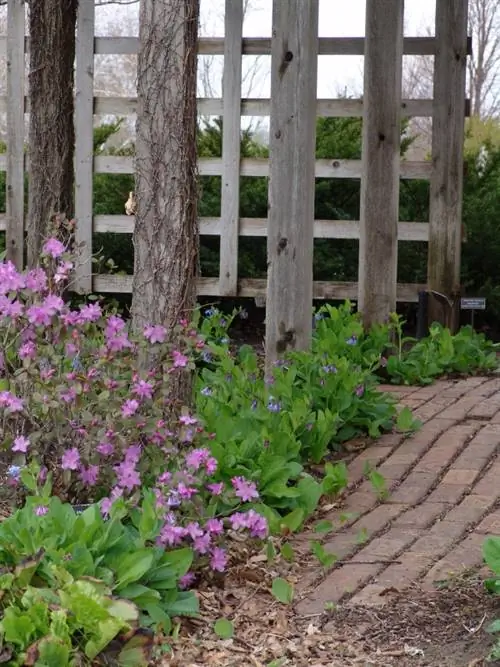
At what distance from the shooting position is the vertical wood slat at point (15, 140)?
898 centimetres

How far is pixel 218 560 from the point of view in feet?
11.2

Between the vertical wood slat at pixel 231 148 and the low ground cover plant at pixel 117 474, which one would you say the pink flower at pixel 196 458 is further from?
the vertical wood slat at pixel 231 148

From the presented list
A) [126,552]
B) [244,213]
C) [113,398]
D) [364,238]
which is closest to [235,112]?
[244,213]

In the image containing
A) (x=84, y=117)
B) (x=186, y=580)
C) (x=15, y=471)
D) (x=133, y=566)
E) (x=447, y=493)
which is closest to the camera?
(x=133, y=566)

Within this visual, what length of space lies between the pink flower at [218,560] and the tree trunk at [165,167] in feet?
3.37

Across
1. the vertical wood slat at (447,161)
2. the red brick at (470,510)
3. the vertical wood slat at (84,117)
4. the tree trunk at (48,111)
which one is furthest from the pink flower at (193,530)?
the vertical wood slat at (84,117)

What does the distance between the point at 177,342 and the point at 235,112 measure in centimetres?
450

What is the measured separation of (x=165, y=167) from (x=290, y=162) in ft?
5.10

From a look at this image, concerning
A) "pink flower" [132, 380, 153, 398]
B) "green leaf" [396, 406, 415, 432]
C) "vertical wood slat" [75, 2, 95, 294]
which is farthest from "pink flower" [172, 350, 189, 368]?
"vertical wood slat" [75, 2, 95, 294]

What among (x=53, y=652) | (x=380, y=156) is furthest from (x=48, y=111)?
(x=53, y=652)

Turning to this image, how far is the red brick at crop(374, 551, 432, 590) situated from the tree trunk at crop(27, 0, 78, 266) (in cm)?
374

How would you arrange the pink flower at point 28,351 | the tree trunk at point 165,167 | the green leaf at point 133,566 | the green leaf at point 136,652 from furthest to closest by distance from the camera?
the tree trunk at point 165,167
the pink flower at point 28,351
the green leaf at point 133,566
the green leaf at point 136,652

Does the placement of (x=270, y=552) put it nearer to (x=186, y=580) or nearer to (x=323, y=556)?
(x=323, y=556)

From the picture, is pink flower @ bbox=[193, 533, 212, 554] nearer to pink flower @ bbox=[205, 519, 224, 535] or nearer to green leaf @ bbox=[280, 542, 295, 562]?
pink flower @ bbox=[205, 519, 224, 535]
